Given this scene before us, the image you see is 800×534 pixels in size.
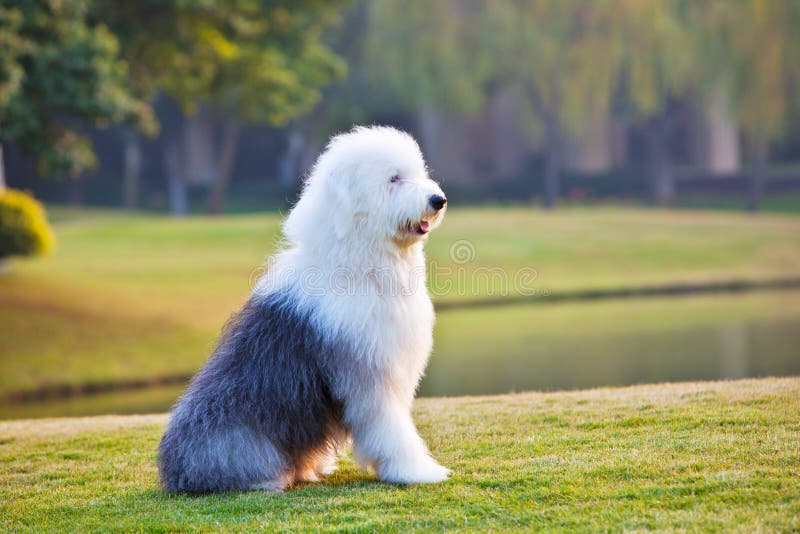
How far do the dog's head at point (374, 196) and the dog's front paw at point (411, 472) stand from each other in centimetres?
113

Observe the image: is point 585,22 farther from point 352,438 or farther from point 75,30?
point 352,438

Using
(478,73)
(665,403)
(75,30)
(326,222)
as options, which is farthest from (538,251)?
(326,222)

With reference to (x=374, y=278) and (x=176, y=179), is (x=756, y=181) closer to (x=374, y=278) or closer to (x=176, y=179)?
(x=176, y=179)

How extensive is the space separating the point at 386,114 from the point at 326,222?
3514 centimetres

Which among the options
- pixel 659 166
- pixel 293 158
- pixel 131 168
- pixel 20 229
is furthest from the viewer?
pixel 293 158

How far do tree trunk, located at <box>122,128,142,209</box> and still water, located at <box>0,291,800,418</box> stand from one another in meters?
22.6

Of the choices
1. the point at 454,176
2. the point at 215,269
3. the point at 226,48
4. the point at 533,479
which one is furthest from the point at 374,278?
the point at 454,176

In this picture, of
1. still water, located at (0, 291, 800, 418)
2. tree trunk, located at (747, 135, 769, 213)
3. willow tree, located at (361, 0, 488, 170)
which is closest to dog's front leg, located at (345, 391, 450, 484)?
still water, located at (0, 291, 800, 418)

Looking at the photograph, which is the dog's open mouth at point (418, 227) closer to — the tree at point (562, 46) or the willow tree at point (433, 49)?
the tree at point (562, 46)

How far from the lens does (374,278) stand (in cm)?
494

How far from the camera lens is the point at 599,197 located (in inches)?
1415

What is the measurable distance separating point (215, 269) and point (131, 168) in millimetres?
20236

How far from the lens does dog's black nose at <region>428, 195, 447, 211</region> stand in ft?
15.7

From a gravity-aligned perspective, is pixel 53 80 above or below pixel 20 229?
above
